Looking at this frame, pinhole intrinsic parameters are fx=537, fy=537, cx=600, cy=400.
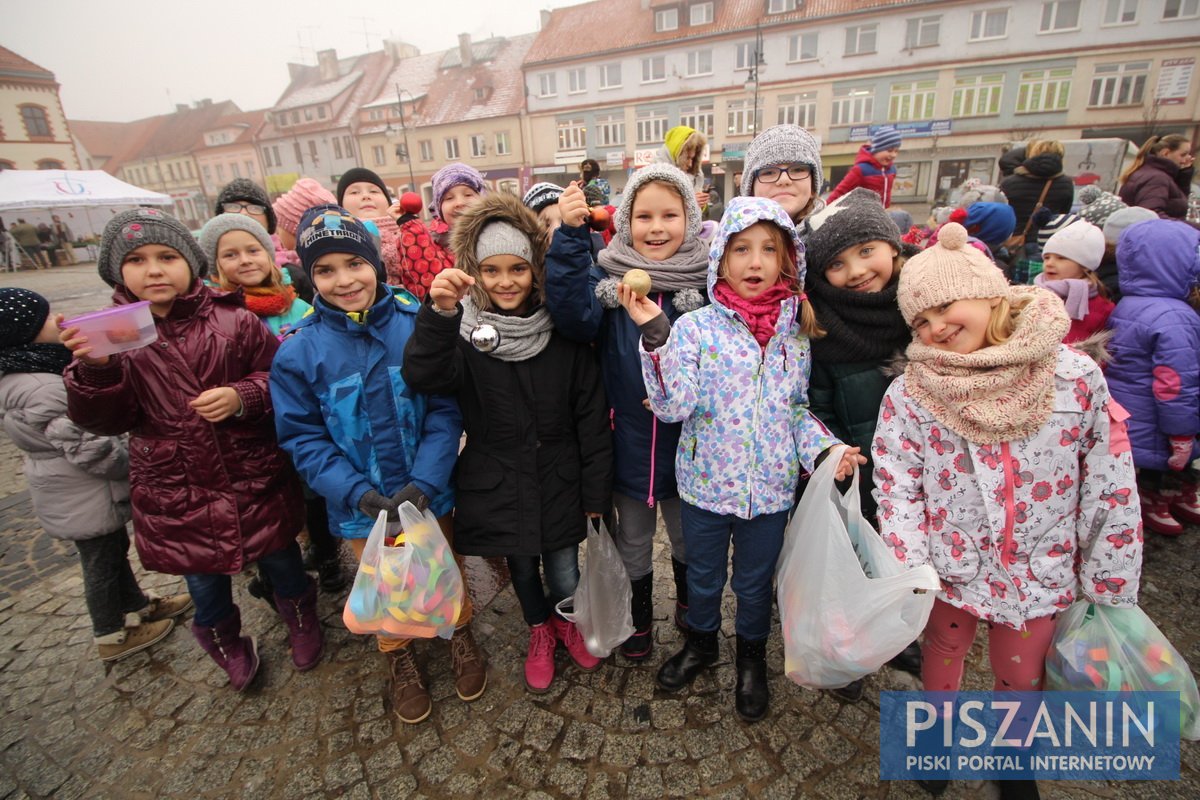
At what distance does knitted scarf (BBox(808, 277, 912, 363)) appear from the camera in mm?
1938

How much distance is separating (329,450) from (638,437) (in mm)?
1288

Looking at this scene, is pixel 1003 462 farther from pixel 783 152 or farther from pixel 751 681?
pixel 783 152

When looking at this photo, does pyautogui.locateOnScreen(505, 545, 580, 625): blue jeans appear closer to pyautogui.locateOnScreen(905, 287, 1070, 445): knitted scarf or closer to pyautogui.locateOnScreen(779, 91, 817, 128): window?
pyautogui.locateOnScreen(905, 287, 1070, 445): knitted scarf

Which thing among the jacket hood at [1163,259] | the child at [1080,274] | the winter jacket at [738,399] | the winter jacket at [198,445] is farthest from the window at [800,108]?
the winter jacket at [198,445]

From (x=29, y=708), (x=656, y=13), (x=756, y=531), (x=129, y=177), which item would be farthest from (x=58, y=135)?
(x=756, y=531)

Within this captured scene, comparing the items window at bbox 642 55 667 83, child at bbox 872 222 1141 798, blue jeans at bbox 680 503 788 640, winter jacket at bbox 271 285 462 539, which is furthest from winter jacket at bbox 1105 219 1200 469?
window at bbox 642 55 667 83

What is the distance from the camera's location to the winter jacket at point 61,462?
95.8 inches

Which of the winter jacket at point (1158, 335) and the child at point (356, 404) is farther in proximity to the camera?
the winter jacket at point (1158, 335)

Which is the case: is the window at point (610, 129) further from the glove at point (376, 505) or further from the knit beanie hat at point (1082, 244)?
the glove at point (376, 505)

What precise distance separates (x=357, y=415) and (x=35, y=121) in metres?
48.5

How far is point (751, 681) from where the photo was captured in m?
2.28

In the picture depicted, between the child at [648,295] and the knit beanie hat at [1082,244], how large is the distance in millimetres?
2173

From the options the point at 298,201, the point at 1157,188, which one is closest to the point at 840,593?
the point at 298,201

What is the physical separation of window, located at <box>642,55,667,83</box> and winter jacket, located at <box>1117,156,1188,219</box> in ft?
91.5
